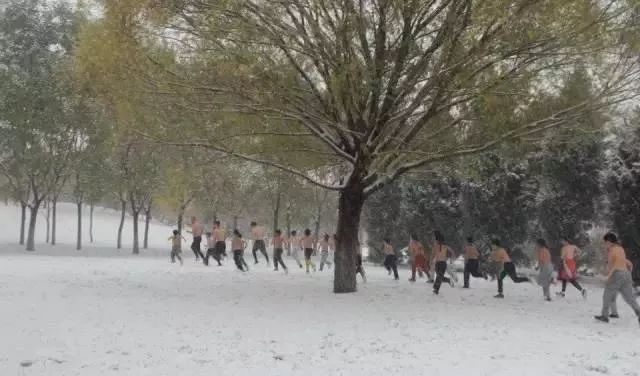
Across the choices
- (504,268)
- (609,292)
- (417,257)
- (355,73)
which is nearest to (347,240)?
(504,268)

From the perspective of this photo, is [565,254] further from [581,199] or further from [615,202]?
[581,199]

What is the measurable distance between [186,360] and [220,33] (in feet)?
20.4

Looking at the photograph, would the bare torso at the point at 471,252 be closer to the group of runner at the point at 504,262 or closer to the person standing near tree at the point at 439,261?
the group of runner at the point at 504,262

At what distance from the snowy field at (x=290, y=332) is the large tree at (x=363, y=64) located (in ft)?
11.2

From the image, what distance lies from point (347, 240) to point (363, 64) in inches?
193

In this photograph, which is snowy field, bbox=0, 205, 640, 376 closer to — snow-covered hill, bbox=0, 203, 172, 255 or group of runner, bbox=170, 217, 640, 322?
group of runner, bbox=170, 217, 640, 322

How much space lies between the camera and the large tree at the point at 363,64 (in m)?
10.5

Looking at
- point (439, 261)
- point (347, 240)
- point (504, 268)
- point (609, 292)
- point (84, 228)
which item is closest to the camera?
point (609, 292)

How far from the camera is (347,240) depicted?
1420 cm

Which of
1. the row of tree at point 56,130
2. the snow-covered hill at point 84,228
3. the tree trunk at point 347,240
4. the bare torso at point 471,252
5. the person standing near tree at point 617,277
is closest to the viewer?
the person standing near tree at point 617,277

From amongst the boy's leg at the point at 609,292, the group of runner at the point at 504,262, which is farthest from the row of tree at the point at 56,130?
the boy's leg at the point at 609,292

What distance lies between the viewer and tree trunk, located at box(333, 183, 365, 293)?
14125 mm

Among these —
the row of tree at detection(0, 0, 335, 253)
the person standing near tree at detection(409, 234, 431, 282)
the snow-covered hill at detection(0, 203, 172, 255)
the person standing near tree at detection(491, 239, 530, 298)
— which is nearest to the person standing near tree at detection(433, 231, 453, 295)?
the person standing near tree at detection(491, 239, 530, 298)

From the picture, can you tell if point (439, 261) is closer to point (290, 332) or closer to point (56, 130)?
point (290, 332)
